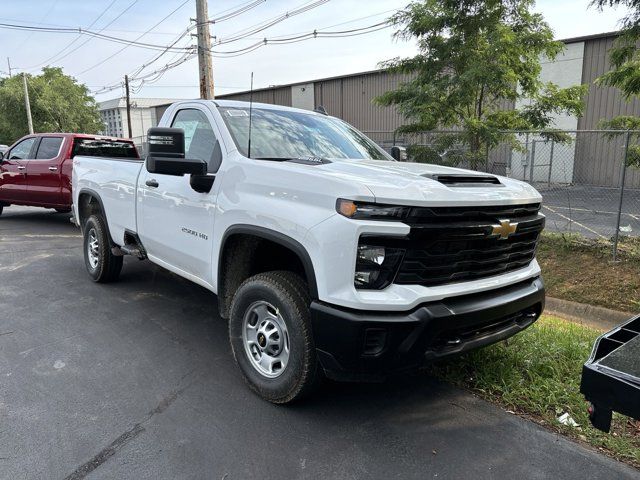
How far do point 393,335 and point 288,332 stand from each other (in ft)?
2.33

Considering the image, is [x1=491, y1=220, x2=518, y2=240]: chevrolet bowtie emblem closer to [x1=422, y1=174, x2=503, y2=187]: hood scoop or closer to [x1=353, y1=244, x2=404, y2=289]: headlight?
[x1=422, y1=174, x2=503, y2=187]: hood scoop

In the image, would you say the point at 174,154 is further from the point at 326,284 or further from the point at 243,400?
the point at 243,400

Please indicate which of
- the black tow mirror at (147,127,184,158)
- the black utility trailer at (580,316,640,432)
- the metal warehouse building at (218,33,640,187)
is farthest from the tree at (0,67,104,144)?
the black utility trailer at (580,316,640,432)

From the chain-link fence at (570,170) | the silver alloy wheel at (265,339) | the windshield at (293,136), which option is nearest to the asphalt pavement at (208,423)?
the silver alloy wheel at (265,339)

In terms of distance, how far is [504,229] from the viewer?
3.05 meters

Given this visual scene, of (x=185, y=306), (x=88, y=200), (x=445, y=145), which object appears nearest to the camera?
(x=185, y=306)

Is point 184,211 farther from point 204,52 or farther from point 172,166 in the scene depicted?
point 204,52

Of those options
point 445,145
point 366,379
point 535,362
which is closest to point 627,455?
point 535,362

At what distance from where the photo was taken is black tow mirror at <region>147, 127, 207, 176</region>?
348cm

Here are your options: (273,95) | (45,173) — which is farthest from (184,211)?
(273,95)

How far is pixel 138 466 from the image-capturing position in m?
2.72

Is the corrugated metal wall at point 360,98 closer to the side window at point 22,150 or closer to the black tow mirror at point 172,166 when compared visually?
the side window at point 22,150

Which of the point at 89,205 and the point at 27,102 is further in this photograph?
the point at 27,102

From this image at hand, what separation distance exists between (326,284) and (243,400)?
1220 mm
